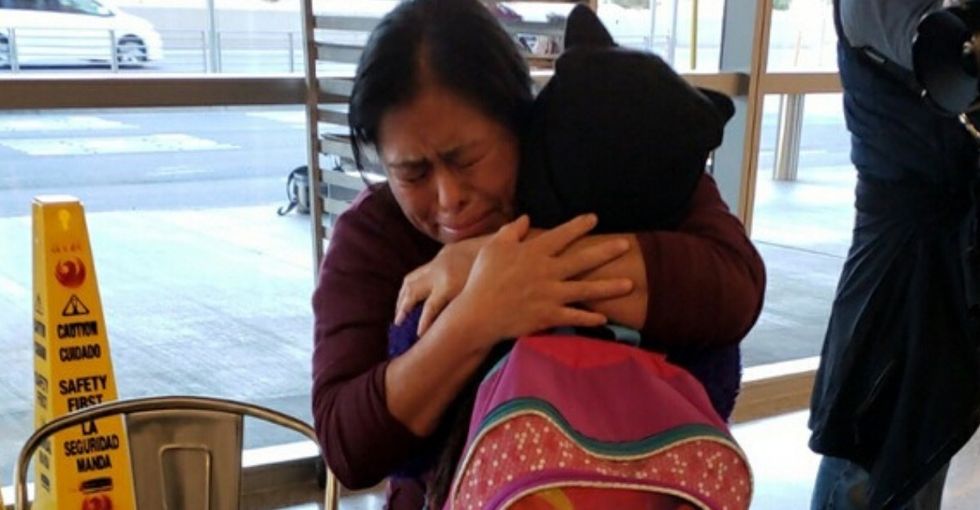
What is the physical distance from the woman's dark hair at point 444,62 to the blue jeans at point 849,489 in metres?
1.30

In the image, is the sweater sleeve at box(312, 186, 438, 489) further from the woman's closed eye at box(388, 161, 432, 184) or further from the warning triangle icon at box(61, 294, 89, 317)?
the warning triangle icon at box(61, 294, 89, 317)

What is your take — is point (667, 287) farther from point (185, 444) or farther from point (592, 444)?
point (185, 444)

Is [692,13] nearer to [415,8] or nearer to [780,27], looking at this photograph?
[780,27]

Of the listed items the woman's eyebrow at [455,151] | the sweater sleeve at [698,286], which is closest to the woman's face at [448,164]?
A: the woman's eyebrow at [455,151]

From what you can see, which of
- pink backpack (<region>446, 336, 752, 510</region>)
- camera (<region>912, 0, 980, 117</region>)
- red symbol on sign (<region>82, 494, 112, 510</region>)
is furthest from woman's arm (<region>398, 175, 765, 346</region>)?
red symbol on sign (<region>82, 494, 112, 510</region>)

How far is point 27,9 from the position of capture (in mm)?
2168

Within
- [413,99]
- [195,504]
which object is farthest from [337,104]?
[413,99]

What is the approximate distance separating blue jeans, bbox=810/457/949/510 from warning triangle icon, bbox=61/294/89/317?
1480mm

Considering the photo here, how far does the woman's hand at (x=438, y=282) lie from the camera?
0.81 meters

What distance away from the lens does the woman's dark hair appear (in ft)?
2.77

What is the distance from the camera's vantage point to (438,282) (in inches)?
32.3

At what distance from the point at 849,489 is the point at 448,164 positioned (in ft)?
4.33

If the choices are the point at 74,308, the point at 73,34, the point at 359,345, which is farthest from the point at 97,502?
the point at 359,345

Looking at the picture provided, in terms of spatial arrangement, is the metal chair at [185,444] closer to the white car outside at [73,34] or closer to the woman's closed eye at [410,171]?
the woman's closed eye at [410,171]
